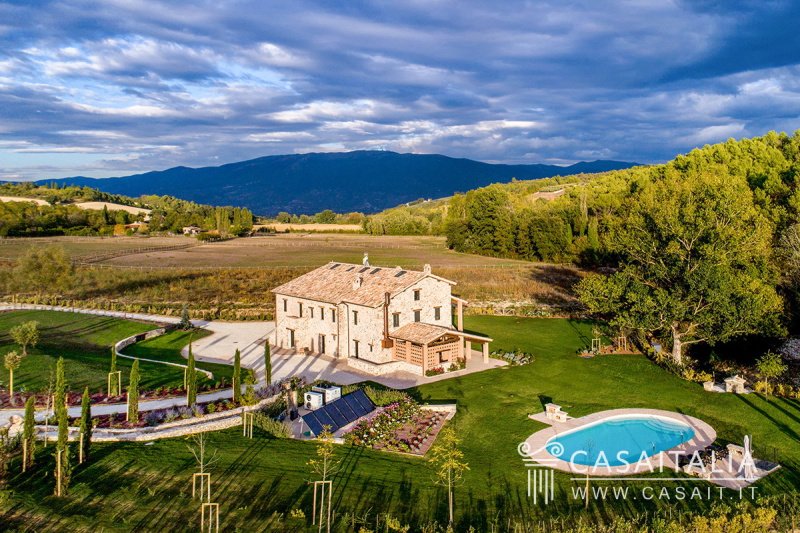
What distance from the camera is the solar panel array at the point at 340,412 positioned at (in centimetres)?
2069

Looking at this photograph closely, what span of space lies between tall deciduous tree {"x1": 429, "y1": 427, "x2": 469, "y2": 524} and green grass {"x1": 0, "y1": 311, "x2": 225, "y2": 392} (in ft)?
45.0

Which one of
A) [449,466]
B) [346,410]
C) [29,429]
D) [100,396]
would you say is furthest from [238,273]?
[449,466]

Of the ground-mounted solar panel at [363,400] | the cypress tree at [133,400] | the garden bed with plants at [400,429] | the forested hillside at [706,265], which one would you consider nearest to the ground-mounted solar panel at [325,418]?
the garden bed with plants at [400,429]

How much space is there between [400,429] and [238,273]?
4435cm

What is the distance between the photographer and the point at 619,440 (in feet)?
65.2

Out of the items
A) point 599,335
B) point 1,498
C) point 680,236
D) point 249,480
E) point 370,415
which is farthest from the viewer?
point 599,335

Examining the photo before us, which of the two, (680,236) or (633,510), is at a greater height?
(680,236)

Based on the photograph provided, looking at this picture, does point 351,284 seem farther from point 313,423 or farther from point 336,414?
point 313,423

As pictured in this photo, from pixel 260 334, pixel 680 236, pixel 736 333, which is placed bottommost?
pixel 260 334

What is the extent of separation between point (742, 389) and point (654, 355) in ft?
21.3

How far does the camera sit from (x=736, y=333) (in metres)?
28.3

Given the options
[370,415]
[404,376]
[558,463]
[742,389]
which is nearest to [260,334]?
[404,376]

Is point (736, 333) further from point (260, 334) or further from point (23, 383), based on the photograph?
point (23, 383)

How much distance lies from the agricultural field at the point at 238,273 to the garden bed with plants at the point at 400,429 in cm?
2301
